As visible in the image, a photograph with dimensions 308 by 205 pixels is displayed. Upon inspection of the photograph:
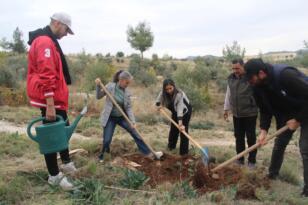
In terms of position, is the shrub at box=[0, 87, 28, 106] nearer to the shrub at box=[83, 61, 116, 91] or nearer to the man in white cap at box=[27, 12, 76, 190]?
the shrub at box=[83, 61, 116, 91]

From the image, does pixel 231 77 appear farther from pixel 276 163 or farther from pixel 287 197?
pixel 287 197

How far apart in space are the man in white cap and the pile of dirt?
1303mm

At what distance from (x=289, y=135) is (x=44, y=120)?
3.08m

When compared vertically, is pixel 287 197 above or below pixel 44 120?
below

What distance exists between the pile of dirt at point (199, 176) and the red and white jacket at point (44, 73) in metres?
1.60

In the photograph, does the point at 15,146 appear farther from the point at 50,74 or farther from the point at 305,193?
the point at 305,193

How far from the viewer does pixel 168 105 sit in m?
6.24

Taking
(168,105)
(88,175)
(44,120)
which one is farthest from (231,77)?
(44,120)

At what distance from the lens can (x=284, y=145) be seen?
5.12m

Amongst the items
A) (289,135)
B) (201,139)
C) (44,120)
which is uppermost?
(44,120)

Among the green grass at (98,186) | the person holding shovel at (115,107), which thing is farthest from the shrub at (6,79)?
the person holding shovel at (115,107)

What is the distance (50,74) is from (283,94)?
2580mm

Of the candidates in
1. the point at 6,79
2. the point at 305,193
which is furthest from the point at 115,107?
the point at 6,79

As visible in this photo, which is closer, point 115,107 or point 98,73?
point 115,107
